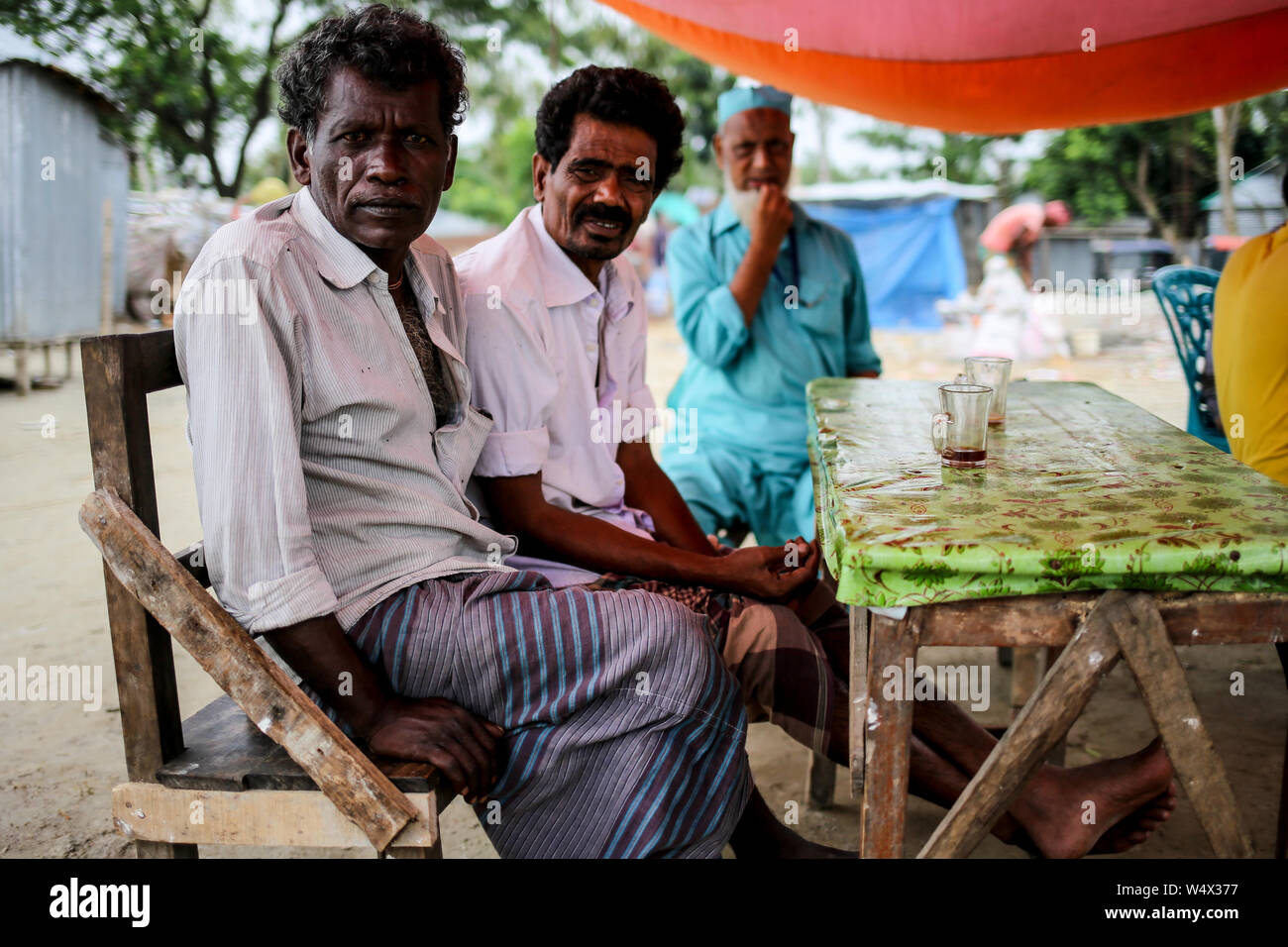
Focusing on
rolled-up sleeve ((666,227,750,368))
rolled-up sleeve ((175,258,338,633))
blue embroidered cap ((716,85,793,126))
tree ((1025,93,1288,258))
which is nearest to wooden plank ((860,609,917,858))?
rolled-up sleeve ((175,258,338,633))

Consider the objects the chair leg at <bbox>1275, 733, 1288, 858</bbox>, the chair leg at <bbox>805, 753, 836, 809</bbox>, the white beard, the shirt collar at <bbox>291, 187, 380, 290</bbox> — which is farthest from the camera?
the white beard

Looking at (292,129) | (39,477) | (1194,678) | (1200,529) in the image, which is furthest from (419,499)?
(39,477)

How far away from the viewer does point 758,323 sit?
3.41 meters

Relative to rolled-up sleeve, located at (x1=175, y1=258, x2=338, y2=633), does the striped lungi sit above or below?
below

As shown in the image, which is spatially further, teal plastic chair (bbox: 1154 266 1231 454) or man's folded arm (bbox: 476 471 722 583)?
teal plastic chair (bbox: 1154 266 1231 454)

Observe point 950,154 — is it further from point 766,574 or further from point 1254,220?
point 766,574

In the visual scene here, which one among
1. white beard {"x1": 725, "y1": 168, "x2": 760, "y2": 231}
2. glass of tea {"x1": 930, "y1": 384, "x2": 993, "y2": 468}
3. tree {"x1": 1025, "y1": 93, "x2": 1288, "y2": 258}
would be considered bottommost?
glass of tea {"x1": 930, "y1": 384, "x2": 993, "y2": 468}

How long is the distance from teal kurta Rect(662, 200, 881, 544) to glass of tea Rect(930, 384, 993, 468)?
4.21 feet

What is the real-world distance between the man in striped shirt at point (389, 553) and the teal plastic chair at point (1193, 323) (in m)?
2.50

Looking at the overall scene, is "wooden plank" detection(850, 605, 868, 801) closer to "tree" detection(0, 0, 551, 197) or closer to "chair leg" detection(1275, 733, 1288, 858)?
"chair leg" detection(1275, 733, 1288, 858)

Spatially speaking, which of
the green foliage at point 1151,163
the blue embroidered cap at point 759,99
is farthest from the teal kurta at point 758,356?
the green foliage at point 1151,163

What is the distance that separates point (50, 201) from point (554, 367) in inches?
373

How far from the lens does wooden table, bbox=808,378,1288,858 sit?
141 centimetres

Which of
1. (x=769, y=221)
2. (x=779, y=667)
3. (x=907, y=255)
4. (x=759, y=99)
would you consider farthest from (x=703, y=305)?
(x=907, y=255)
